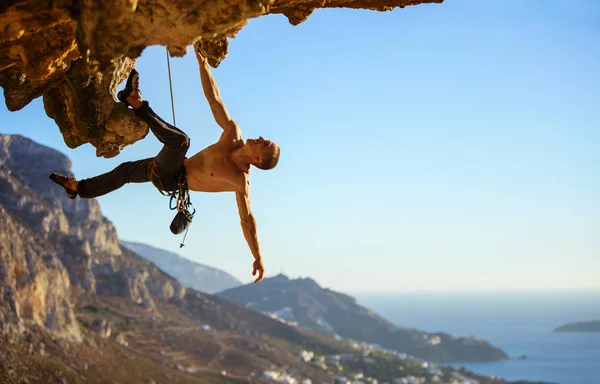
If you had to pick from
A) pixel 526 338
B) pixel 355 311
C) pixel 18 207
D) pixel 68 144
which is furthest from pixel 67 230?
pixel 526 338

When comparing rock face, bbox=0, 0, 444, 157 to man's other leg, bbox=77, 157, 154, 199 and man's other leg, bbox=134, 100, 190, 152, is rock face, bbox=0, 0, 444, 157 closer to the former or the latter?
man's other leg, bbox=134, 100, 190, 152

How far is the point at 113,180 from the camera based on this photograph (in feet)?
24.6

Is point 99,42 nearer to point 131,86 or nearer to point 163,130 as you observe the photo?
point 163,130

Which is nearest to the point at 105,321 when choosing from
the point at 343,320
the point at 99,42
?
the point at 99,42

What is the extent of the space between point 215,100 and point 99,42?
2147 mm

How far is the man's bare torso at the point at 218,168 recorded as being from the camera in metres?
6.68

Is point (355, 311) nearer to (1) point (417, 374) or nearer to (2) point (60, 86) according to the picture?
(1) point (417, 374)

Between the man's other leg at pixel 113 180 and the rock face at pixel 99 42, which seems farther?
Answer: the man's other leg at pixel 113 180

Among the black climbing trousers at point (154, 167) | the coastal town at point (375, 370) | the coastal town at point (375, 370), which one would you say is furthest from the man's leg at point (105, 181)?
the coastal town at point (375, 370)

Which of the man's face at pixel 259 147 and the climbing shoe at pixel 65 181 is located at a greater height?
the man's face at pixel 259 147

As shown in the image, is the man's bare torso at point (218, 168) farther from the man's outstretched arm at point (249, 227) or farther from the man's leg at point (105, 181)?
the man's leg at point (105, 181)

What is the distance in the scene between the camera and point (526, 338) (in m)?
190

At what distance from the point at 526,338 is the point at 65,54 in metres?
206

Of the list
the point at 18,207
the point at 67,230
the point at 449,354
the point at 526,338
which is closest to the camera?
the point at 18,207
